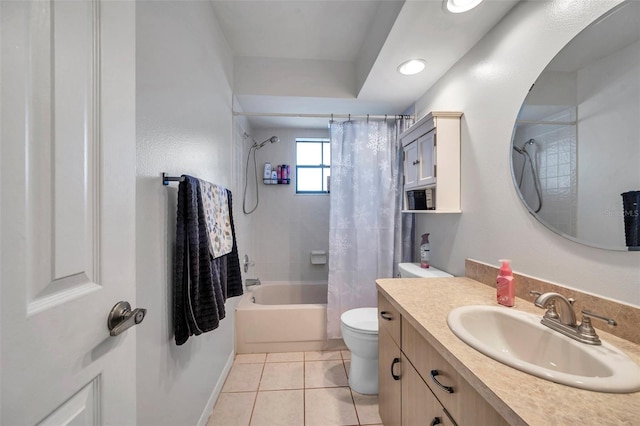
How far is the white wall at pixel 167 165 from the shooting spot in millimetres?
876

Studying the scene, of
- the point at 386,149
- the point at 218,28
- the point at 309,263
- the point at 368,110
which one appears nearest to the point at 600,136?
the point at 386,149

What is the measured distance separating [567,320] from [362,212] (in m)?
1.49

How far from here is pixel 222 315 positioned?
1226 mm

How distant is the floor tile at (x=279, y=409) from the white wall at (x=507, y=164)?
1.35 metres

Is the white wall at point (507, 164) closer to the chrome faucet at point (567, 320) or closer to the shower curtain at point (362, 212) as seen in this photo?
the chrome faucet at point (567, 320)

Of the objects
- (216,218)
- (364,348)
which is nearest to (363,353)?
(364,348)

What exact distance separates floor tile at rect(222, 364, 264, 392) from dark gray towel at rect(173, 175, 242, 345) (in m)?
0.95

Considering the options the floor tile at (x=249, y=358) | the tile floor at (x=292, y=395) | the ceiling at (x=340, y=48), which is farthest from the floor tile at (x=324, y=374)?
the ceiling at (x=340, y=48)

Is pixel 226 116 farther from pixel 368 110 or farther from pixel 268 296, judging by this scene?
pixel 268 296

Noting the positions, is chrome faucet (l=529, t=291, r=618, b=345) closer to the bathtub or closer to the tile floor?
the tile floor

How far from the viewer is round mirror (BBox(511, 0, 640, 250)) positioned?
2.46 feet

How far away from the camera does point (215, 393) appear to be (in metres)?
1.59

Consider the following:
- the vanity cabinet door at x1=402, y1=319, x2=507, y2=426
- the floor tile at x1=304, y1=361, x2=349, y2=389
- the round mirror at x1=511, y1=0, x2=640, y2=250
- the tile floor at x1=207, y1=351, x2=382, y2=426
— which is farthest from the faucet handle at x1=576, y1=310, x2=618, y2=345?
the floor tile at x1=304, y1=361, x2=349, y2=389

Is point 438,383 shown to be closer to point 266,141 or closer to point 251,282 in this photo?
point 251,282
